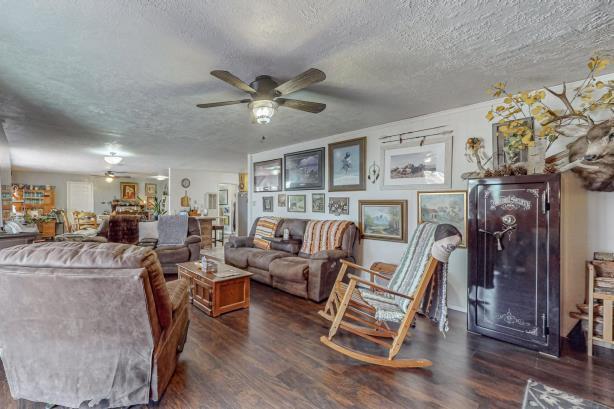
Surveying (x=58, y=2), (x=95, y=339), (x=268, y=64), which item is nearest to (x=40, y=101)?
(x=58, y=2)

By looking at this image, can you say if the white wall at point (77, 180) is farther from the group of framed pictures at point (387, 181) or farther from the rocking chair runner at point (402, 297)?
the rocking chair runner at point (402, 297)

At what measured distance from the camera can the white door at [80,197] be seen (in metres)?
10.2

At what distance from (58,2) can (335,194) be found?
3767 mm

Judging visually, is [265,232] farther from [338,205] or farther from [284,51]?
[284,51]

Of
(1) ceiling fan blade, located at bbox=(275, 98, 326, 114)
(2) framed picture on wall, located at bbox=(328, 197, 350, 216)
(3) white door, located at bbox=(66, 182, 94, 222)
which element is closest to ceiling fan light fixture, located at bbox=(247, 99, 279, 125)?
(1) ceiling fan blade, located at bbox=(275, 98, 326, 114)

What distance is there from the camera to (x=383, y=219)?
408cm

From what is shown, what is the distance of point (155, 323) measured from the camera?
166cm

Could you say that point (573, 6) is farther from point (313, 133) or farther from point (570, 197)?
point (313, 133)

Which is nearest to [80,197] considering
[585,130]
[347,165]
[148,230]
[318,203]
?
[148,230]

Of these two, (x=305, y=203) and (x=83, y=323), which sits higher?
(x=305, y=203)

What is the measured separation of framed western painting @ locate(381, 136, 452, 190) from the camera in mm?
3494

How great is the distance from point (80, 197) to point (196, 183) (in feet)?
14.8

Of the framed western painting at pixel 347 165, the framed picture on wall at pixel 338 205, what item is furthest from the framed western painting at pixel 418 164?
the framed picture on wall at pixel 338 205

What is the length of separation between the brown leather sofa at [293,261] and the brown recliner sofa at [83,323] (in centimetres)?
210
